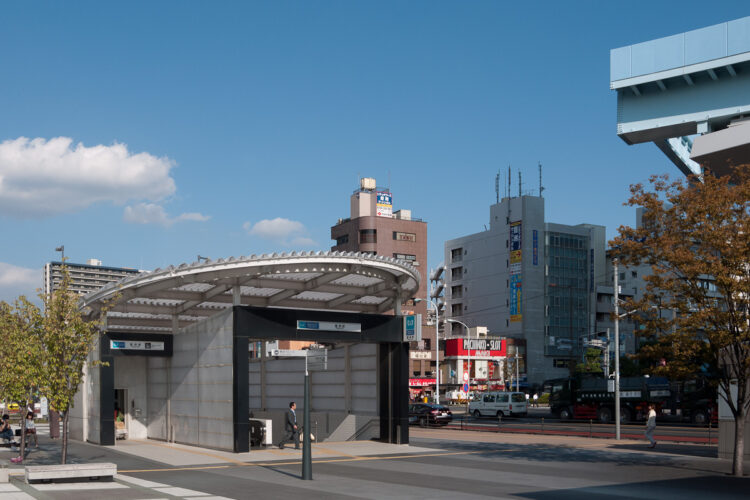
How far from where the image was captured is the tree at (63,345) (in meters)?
20.7

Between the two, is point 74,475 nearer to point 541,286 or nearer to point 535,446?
point 535,446

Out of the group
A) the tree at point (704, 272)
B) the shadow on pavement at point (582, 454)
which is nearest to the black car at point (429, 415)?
the shadow on pavement at point (582, 454)

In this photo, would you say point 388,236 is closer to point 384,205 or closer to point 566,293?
point 384,205

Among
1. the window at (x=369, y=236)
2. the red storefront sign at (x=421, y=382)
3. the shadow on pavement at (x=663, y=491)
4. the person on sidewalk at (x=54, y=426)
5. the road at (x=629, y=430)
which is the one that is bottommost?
the red storefront sign at (x=421, y=382)

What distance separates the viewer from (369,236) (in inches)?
4899

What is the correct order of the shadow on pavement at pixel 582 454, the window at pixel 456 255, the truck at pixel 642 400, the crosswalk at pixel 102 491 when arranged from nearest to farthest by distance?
the crosswalk at pixel 102 491
the shadow on pavement at pixel 582 454
the truck at pixel 642 400
the window at pixel 456 255

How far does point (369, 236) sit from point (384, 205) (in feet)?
25.6

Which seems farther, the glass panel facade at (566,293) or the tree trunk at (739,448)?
the glass panel facade at (566,293)

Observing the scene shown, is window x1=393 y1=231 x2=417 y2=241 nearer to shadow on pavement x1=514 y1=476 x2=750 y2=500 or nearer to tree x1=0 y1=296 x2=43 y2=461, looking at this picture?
tree x1=0 y1=296 x2=43 y2=461

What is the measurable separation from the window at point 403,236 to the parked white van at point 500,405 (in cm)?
6370

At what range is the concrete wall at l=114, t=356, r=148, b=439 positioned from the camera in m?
36.1

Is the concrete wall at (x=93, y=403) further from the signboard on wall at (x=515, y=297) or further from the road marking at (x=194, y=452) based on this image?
the signboard on wall at (x=515, y=297)

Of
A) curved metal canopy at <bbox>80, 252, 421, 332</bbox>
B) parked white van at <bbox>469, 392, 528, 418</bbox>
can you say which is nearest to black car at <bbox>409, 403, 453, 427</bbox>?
parked white van at <bbox>469, 392, 528, 418</bbox>

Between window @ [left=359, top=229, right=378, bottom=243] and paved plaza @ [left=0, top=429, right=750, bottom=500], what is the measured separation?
91.0 meters
